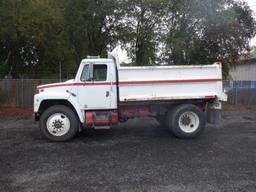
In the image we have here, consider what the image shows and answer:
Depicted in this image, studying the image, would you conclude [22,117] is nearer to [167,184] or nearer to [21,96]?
[21,96]

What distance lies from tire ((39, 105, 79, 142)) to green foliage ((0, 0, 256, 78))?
34.9ft

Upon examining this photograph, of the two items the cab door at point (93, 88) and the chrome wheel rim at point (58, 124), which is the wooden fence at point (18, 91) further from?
the cab door at point (93, 88)

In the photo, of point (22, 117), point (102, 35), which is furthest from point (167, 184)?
point (102, 35)

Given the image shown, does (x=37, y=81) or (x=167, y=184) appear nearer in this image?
(x=167, y=184)

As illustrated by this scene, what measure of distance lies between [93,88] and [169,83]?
86.5 inches

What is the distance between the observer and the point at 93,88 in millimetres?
8805

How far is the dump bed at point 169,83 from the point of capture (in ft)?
28.6

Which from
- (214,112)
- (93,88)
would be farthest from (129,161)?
(214,112)

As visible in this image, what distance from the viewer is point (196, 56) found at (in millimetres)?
18953

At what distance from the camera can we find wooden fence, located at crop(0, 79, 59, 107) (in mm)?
17141

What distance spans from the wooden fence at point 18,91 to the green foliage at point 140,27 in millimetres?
3336

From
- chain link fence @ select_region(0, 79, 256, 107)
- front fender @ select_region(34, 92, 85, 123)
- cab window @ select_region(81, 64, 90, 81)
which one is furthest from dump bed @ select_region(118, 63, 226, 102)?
chain link fence @ select_region(0, 79, 256, 107)

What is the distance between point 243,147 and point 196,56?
458 inches

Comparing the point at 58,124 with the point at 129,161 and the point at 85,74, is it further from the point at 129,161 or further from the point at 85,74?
the point at 129,161
